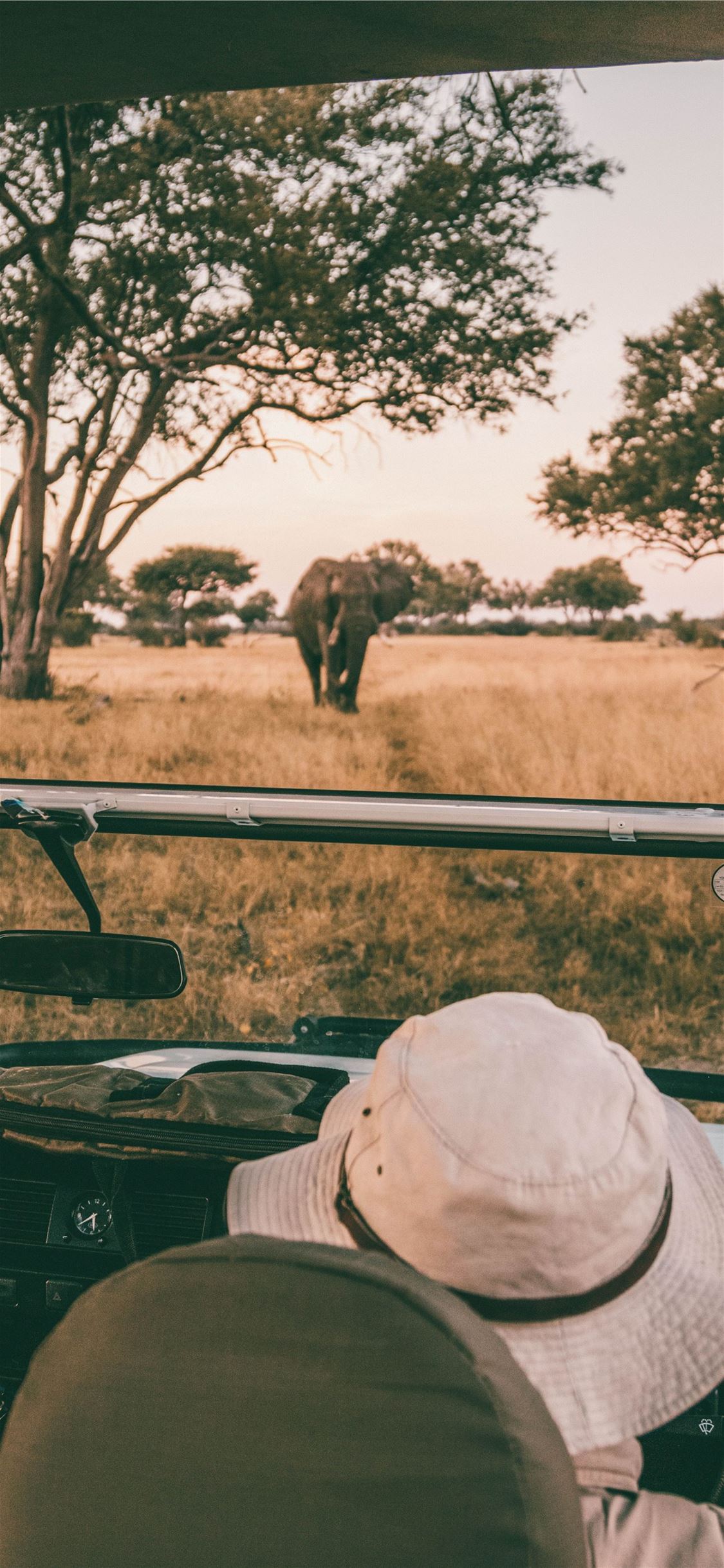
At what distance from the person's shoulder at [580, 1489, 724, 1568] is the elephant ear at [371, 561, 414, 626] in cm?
371

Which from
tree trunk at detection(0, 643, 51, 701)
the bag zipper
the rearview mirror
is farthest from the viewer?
tree trunk at detection(0, 643, 51, 701)

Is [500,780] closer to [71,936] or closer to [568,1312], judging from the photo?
[71,936]

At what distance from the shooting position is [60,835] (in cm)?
247

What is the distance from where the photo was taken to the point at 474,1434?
0.70 metres

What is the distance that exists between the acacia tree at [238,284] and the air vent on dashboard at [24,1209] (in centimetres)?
242

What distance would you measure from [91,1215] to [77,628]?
2.77 m

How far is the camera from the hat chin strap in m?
1.03

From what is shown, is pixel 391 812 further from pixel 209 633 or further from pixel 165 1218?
pixel 209 633

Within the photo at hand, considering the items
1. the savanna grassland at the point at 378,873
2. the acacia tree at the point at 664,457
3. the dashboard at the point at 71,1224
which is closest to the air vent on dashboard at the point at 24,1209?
the dashboard at the point at 71,1224

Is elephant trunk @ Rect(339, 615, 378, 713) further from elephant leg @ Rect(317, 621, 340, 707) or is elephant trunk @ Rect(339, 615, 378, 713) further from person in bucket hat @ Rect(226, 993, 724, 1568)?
person in bucket hat @ Rect(226, 993, 724, 1568)

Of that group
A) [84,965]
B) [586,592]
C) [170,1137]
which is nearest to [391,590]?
[586,592]

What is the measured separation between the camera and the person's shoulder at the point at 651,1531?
39.3 inches

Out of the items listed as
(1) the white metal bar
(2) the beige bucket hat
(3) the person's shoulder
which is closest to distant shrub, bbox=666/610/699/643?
(1) the white metal bar

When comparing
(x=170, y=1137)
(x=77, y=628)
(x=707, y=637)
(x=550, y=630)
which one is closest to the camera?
(x=170, y=1137)
